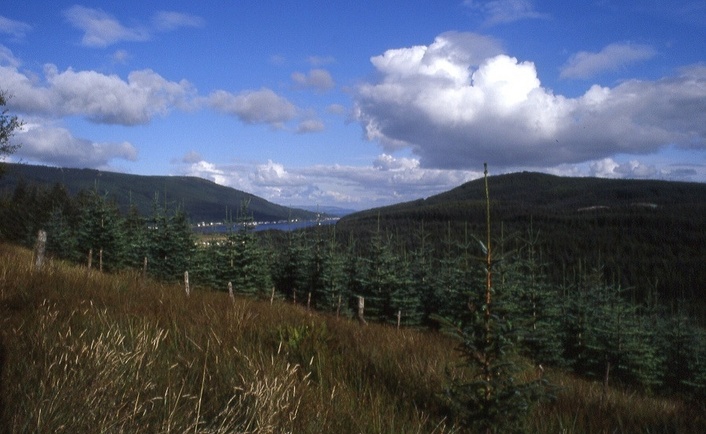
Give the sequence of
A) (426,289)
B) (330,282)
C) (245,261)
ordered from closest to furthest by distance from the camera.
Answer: (245,261)
(330,282)
(426,289)

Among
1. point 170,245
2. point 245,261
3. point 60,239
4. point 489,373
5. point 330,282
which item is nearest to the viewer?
point 489,373

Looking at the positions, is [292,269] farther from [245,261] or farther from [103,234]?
[103,234]

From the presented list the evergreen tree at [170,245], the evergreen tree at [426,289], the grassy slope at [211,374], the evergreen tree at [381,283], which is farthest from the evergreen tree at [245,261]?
the grassy slope at [211,374]

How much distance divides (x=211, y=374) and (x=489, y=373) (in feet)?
6.88

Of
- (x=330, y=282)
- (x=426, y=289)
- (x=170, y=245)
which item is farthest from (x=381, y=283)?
(x=170, y=245)

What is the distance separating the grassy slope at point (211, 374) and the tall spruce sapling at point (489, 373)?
0.60ft

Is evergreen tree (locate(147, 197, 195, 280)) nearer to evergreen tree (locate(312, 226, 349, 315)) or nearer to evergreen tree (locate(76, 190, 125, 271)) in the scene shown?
evergreen tree (locate(76, 190, 125, 271))

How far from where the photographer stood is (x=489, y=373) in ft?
13.5

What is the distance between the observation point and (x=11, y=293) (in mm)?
4957

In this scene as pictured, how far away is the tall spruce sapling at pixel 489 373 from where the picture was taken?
12.8ft

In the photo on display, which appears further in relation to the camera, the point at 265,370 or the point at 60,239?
the point at 60,239

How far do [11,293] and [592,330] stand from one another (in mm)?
25134

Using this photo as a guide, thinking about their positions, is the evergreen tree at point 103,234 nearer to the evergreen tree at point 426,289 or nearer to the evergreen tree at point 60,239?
the evergreen tree at point 60,239

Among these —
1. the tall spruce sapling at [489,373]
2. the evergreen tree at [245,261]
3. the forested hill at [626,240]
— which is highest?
the tall spruce sapling at [489,373]
